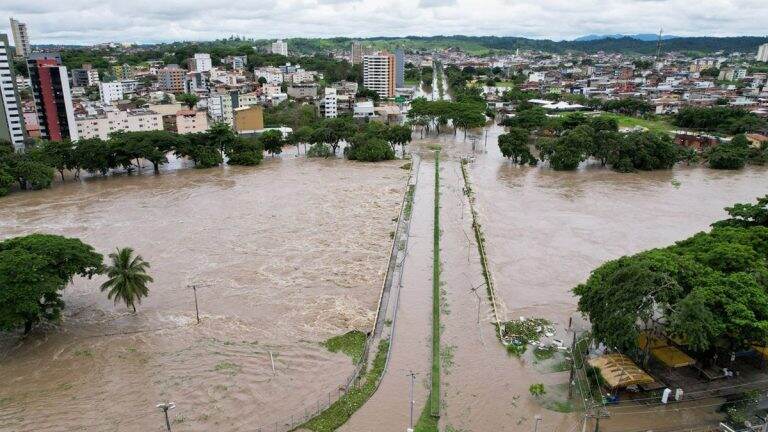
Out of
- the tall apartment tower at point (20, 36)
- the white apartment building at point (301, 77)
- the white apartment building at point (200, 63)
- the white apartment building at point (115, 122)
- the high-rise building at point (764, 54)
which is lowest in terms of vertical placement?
the white apartment building at point (115, 122)

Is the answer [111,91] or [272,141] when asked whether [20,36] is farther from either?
[272,141]

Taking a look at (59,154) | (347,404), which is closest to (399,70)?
(59,154)

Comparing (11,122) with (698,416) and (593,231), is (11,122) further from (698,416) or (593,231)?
(698,416)

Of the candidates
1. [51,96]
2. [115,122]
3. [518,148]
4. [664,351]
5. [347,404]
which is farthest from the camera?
[115,122]

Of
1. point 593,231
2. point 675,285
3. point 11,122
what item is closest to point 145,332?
point 675,285

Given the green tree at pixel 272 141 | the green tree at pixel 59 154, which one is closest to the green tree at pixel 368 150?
the green tree at pixel 272 141

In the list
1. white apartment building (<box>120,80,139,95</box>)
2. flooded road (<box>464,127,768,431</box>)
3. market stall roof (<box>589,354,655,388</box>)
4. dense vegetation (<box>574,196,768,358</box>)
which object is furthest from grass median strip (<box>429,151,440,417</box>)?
white apartment building (<box>120,80,139,95</box>)

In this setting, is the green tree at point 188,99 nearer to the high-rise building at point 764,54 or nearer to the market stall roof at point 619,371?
the market stall roof at point 619,371

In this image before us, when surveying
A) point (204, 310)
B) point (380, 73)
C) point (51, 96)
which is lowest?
point (204, 310)
